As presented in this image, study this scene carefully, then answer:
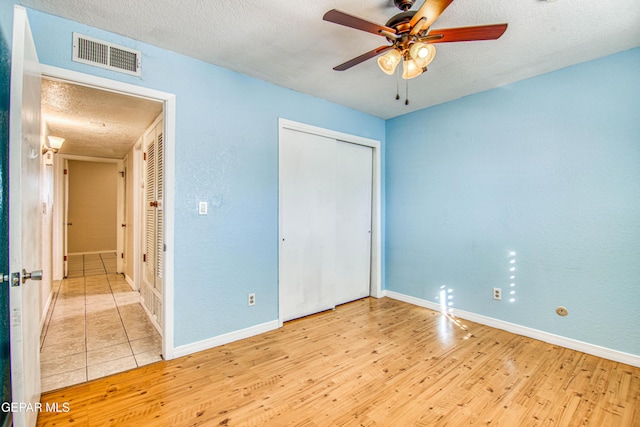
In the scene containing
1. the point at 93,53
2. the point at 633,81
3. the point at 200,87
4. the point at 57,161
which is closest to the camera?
the point at 93,53

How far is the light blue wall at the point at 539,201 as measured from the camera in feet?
7.88

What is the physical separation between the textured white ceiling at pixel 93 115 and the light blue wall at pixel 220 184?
0.46 m

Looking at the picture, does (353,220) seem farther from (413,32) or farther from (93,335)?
(93,335)

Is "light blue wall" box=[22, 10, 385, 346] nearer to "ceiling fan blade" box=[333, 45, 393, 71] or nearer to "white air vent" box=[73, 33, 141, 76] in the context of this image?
"white air vent" box=[73, 33, 141, 76]

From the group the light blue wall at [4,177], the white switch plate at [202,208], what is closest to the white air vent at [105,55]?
the light blue wall at [4,177]

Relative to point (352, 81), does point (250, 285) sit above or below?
below

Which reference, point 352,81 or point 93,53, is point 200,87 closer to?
point 93,53

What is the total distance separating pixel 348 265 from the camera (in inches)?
154

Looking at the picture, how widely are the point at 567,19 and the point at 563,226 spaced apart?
1701 mm

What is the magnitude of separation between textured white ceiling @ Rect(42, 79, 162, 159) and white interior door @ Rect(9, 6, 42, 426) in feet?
4.02

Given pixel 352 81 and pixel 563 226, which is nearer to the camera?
pixel 563 226

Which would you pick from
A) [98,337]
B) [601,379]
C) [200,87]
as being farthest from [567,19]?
[98,337]

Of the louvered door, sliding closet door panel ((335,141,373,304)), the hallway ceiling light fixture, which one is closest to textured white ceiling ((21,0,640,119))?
the louvered door

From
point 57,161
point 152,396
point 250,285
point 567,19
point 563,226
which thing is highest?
point 567,19
